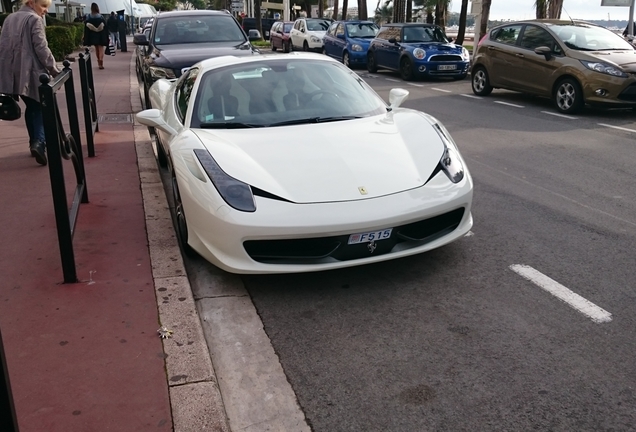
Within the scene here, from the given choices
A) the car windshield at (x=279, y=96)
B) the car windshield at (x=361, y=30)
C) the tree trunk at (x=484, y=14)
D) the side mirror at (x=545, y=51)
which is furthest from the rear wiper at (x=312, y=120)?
the tree trunk at (x=484, y=14)

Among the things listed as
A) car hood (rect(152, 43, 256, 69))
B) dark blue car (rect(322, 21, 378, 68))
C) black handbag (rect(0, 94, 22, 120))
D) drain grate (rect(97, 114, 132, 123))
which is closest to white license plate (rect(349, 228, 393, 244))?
black handbag (rect(0, 94, 22, 120))

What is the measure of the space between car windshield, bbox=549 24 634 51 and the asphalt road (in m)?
6.37

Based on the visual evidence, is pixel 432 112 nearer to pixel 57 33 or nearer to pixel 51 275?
pixel 51 275

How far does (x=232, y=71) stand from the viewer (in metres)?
5.63

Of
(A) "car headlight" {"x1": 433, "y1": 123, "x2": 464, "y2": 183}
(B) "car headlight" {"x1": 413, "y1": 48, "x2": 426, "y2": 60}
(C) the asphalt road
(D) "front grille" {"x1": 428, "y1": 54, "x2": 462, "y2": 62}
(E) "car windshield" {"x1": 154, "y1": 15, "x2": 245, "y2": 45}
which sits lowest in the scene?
(C) the asphalt road

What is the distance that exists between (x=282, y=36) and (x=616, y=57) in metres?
20.5

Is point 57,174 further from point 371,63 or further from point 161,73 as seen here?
point 371,63

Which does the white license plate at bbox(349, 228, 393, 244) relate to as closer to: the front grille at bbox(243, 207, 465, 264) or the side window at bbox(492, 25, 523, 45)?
the front grille at bbox(243, 207, 465, 264)

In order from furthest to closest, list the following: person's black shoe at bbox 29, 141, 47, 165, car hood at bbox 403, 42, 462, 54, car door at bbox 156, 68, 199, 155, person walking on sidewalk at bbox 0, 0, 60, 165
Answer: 1. car hood at bbox 403, 42, 462, 54
2. person's black shoe at bbox 29, 141, 47, 165
3. person walking on sidewalk at bbox 0, 0, 60, 165
4. car door at bbox 156, 68, 199, 155

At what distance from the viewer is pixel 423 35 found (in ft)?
60.5

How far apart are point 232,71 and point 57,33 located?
17.5m

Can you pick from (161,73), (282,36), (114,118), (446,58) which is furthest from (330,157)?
(282,36)

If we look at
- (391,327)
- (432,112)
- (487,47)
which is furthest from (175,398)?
(487,47)

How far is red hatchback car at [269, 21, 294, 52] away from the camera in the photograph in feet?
96.0
